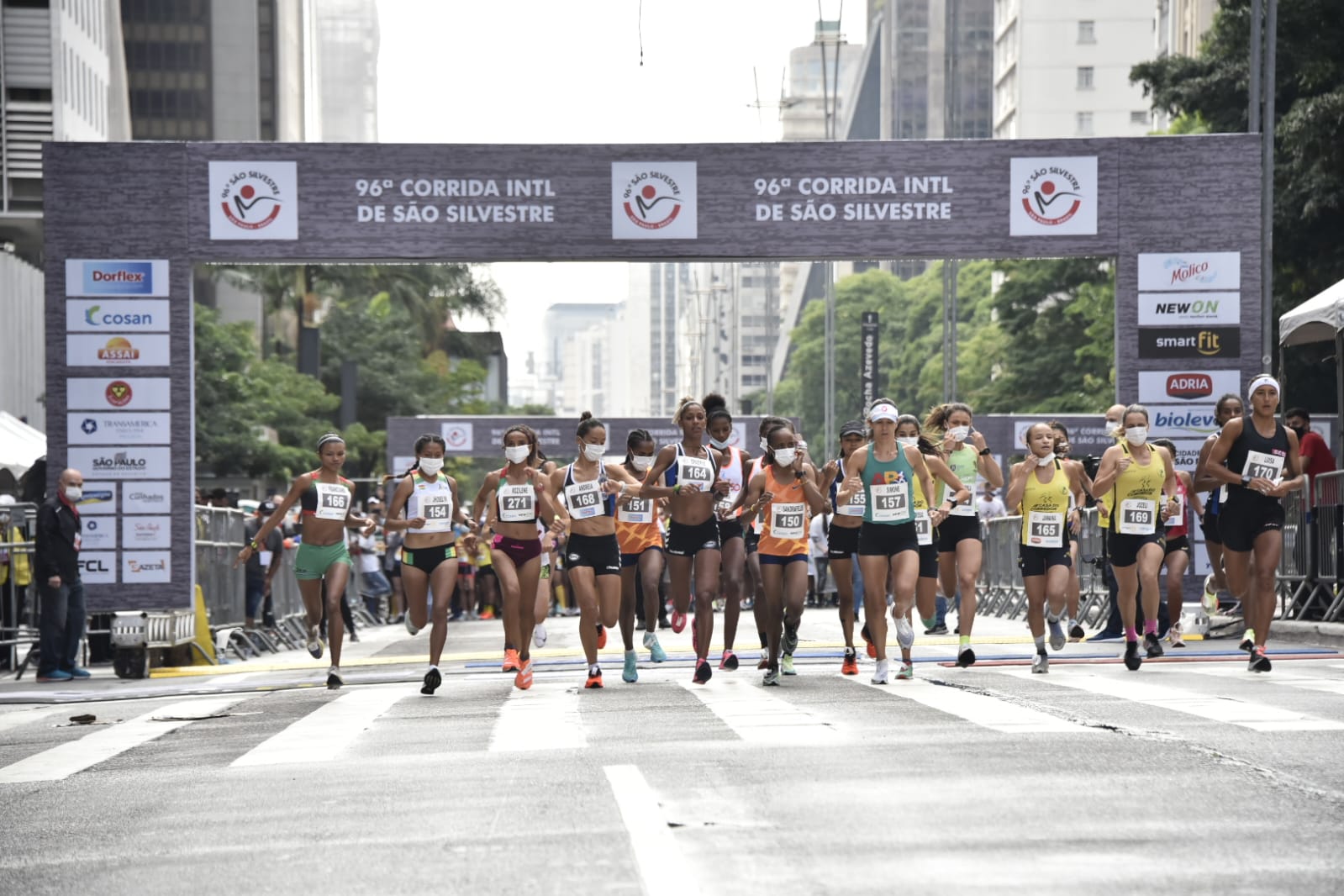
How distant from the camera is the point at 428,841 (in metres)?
7.41

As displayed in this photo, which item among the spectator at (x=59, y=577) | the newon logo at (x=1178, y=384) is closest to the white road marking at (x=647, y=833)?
the spectator at (x=59, y=577)

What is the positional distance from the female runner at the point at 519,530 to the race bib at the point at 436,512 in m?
0.32

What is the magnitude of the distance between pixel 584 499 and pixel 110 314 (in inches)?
334

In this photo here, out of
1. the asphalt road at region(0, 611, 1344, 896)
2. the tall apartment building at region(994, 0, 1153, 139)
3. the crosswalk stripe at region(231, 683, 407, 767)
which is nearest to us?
the asphalt road at region(0, 611, 1344, 896)

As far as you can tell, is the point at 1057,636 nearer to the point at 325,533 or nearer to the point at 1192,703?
the point at 1192,703

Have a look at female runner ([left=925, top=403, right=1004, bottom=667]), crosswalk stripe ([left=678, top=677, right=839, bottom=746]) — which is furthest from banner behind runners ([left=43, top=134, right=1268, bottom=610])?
crosswalk stripe ([left=678, top=677, right=839, bottom=746])

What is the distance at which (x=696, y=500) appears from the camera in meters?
15.0

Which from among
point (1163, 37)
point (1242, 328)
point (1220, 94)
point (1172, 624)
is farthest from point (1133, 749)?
point (1163, 37)

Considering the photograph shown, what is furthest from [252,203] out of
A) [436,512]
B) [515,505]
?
[515,505]

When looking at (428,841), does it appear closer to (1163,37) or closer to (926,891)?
(926,891)

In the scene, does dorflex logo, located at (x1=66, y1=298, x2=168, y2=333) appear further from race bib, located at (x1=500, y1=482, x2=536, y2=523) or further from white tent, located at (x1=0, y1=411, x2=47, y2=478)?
race bib, located at (x1=500, y1=482, x2=536, y2=523)

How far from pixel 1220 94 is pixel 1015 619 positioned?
14831mm

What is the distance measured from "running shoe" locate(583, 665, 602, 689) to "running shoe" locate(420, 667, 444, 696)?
109cm

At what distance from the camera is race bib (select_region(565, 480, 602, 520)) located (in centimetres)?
1505
